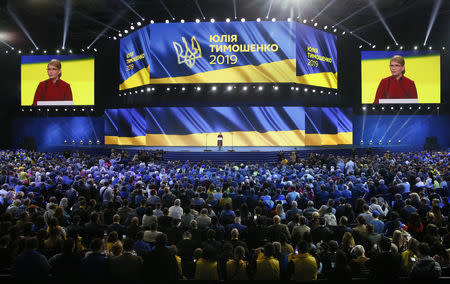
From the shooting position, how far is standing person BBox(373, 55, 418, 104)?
32.5m

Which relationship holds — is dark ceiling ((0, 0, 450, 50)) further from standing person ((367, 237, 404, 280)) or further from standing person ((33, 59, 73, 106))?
standing person ((367, 237, 404, 280))

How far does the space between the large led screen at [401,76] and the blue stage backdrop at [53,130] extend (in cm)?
2715

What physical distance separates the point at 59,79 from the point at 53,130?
5.23m

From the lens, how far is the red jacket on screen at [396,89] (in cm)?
3250

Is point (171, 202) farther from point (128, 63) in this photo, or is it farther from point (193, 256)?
point (128, 63)

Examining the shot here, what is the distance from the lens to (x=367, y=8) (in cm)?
2959

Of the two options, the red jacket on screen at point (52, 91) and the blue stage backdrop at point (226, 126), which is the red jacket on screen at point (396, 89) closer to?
the blue stage backdrop at point (226, 126)

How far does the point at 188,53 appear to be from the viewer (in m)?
27.5

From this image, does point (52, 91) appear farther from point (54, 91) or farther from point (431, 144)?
point (431, 144)

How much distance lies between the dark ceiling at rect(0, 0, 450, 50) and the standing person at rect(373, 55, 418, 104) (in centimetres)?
204

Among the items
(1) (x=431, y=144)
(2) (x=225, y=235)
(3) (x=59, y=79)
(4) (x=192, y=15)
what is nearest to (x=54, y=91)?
(3) (x=59, y=79)

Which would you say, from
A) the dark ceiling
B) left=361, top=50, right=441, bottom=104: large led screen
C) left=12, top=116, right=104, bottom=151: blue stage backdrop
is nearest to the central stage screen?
the dark ceiling

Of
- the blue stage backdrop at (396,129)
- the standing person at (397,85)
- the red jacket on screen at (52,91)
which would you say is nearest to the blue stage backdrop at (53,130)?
the red jacket on screen at (52,91)

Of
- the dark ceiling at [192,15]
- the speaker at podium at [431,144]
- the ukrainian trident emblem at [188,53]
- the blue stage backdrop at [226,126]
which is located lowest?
the speaker at podium at [431,144]
